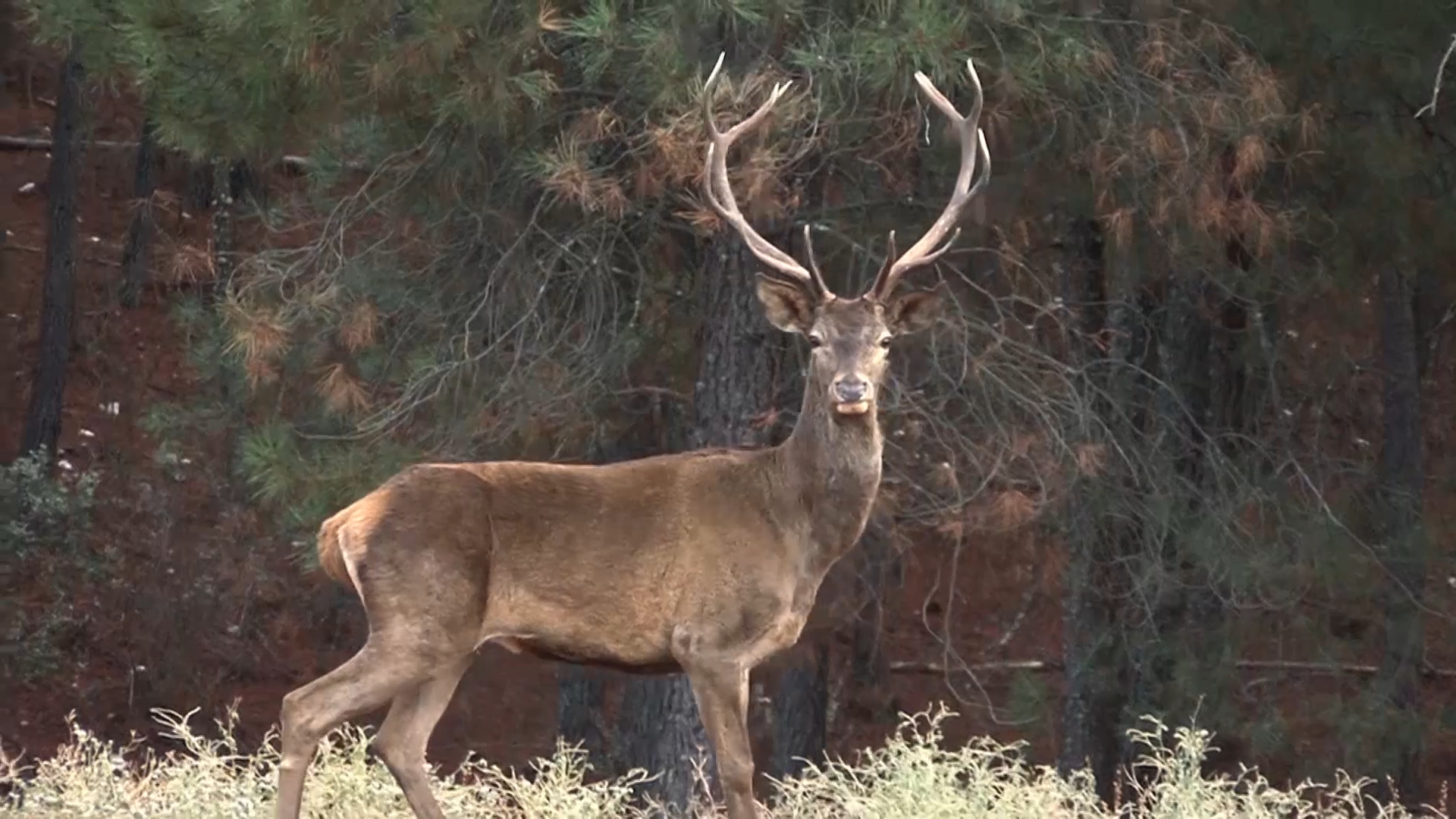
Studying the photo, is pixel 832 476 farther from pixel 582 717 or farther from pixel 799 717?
pixel 582 717

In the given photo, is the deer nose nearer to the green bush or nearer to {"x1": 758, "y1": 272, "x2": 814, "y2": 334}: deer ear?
{"x1": 758, "y1": 272, "x2": 814, "y2": 334}: deer ear

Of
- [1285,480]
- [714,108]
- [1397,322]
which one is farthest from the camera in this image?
[1397,322]

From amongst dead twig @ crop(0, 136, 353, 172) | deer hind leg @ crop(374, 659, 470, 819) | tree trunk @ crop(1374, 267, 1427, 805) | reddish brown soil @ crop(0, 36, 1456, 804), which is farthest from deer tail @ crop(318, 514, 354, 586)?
dead twig @ crop(0, 136, 353, 172)

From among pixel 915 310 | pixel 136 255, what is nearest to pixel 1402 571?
pixel 915 310

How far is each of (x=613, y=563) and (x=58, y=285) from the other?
48.3 feet

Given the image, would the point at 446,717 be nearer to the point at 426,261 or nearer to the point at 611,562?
the point at 426,261

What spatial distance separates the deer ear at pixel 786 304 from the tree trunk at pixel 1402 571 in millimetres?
5875

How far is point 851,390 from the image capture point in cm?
777

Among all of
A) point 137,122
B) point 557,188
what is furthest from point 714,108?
point 137,122

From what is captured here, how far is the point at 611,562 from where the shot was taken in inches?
315

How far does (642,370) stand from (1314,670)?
627 cm

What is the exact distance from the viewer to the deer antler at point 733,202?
27.3 ft

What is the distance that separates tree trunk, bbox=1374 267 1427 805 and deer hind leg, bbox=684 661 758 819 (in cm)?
661

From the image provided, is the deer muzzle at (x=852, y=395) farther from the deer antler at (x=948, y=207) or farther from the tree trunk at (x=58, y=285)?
the tree trunk at (x=58, y=285)
